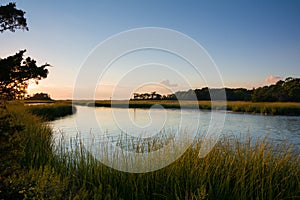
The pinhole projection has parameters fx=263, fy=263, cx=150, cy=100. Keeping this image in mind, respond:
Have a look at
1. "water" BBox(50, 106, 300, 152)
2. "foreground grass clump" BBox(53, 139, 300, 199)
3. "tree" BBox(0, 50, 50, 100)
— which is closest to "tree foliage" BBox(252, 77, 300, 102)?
"water" BBox(50, 106, 300, 152)

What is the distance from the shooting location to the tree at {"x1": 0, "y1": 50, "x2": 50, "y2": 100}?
31.2 feet

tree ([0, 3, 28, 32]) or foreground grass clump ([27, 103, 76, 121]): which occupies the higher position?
tree ([0, 3, 28, 32])

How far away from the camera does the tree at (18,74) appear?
31.2 feet

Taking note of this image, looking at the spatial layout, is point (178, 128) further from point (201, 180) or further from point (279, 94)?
point (279, 94)

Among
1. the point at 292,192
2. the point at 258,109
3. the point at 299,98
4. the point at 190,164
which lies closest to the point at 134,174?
the point at 190,164

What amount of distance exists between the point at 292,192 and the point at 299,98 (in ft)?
148

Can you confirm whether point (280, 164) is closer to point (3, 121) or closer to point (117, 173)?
point (117, 173)

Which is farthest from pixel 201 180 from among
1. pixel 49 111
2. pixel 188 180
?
pixel 49 111

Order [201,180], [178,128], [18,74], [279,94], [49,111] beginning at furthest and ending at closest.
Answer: [279,94]
[49,111]
[178,128]
[18,74]
[201,180]

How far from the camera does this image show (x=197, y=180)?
15.8 feet

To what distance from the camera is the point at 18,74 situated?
11.5 metres

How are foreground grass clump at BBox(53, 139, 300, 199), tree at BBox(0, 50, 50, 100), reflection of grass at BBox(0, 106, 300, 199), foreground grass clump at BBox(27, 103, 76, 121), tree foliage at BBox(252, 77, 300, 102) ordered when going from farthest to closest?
tree foliage at BBox(252, 77, 300, 102) → foreground grass clump at BBox(27, 103, 76, 121) → tree at BBox(0, 50, 50, 100) → foreground grass clump at BBox(53, 139, 300, 199) → reflection of grass at BBox(0, 106, 300, 199)

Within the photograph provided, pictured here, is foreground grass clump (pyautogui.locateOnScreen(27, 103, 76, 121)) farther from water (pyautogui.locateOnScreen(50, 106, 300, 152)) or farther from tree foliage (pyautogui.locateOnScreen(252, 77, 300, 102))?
tree foliage (pyautogui.locateOnScreen(252, 77, 300, 102))

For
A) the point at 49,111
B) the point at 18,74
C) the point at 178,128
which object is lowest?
the point at 178,128
